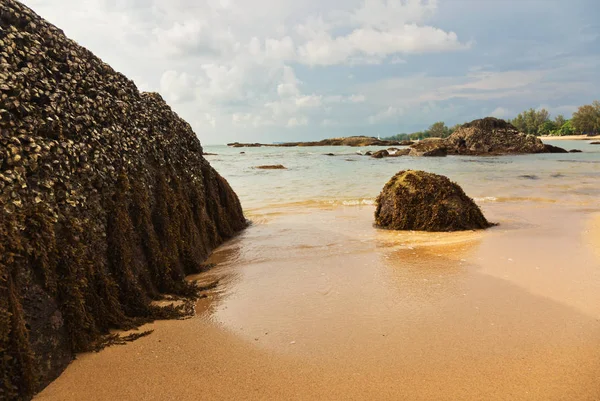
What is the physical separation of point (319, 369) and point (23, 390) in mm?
2097

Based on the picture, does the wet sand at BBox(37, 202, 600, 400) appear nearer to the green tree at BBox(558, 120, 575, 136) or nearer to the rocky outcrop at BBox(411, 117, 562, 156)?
the rocky outcrop at BBox(411, 117, 562, 156)

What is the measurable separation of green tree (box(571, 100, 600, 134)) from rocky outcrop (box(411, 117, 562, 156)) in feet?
281

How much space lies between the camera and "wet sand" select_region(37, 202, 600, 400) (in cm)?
289

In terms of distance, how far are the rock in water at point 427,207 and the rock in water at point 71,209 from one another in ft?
14.9

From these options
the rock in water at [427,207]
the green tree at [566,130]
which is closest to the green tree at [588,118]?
the green tree at [566,130]

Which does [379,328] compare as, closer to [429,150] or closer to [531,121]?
[429,150]

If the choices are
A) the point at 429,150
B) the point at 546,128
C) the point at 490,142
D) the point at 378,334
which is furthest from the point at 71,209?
the point at 546,128

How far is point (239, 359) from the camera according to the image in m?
3.30

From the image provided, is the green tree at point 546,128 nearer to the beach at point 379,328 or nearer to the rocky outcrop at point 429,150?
the rocky outcrop at point 429,150

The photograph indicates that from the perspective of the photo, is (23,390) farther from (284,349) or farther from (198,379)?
(284,349)

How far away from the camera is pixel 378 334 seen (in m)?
3.62

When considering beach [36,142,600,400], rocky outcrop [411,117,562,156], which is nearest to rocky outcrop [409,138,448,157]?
rocky outcrop [411,117,562,156]

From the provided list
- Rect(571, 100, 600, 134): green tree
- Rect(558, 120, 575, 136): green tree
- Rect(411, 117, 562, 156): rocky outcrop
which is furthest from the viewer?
Rect(558, 120, 575, 136): green tree

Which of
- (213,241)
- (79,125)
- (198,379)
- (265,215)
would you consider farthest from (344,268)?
(265,215)
